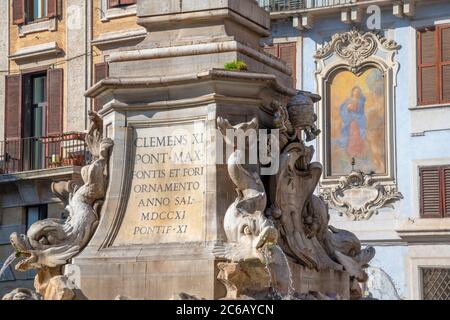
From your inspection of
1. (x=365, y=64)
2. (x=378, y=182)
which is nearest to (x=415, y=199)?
(x=378, y=182)

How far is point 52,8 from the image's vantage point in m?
40.9

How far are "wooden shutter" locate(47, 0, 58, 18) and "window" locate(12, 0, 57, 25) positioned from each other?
0.30 feet

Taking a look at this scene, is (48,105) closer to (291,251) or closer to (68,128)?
(68,128)

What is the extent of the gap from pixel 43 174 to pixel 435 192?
31.6 ft

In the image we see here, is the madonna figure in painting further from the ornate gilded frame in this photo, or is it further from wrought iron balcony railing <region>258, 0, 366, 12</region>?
wrought iron balcony railing <region>258, 0, 366, 12</region>

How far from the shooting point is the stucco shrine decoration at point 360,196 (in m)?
35.6

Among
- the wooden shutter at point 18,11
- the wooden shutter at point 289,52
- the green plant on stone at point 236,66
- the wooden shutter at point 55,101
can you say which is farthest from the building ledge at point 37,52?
the green plant on stone at point 236,66

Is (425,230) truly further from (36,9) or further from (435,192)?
(36,9)

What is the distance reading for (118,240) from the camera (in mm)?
15461

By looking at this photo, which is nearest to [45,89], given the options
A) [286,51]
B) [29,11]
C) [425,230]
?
[29,11]

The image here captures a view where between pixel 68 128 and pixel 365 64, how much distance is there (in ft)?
26.4

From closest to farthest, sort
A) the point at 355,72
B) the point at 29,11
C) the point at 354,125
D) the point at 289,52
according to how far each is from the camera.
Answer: the point at 354,125
the point at 355,72
the point at 289,52
the point at 29,11

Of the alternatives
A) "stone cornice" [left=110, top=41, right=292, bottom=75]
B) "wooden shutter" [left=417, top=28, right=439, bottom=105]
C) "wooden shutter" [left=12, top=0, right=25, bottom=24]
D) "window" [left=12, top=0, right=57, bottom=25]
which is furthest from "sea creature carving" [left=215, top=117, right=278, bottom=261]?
"wooden shutter" [left=12, top=0, right=25, bottom=24]
